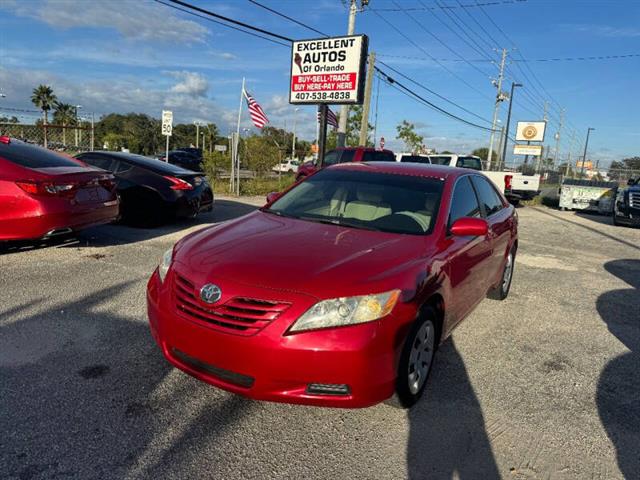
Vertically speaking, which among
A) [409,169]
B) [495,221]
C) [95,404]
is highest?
[409,169]

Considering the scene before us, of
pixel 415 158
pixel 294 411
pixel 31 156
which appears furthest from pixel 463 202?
pixel 415 158

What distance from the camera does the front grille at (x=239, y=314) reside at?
8.13 feet

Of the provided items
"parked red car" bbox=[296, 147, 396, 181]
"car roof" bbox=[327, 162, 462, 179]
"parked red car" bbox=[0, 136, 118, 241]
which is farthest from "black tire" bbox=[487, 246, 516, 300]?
"parked red car" bbox=[296, 147, 396, 181]

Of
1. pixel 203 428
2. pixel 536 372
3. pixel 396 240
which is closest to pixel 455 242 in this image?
pixel 396 240

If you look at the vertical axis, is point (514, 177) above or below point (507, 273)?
above

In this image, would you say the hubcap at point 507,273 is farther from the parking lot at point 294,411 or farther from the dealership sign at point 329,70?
the dealership sign at point 329,70

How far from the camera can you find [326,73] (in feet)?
45.7

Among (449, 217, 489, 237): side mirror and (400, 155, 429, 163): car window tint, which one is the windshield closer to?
(449, 217, 489, 237): side mirror

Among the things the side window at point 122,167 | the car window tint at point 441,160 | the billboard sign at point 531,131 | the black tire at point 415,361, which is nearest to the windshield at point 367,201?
the black tire at point 415,361

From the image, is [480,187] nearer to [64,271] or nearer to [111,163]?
[64,271]

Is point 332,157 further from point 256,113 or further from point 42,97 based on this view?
point 42,97

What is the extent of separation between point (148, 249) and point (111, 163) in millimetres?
2487

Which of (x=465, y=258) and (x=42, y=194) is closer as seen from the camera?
(x=465, y=258)

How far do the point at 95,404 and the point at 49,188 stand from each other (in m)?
3.67
